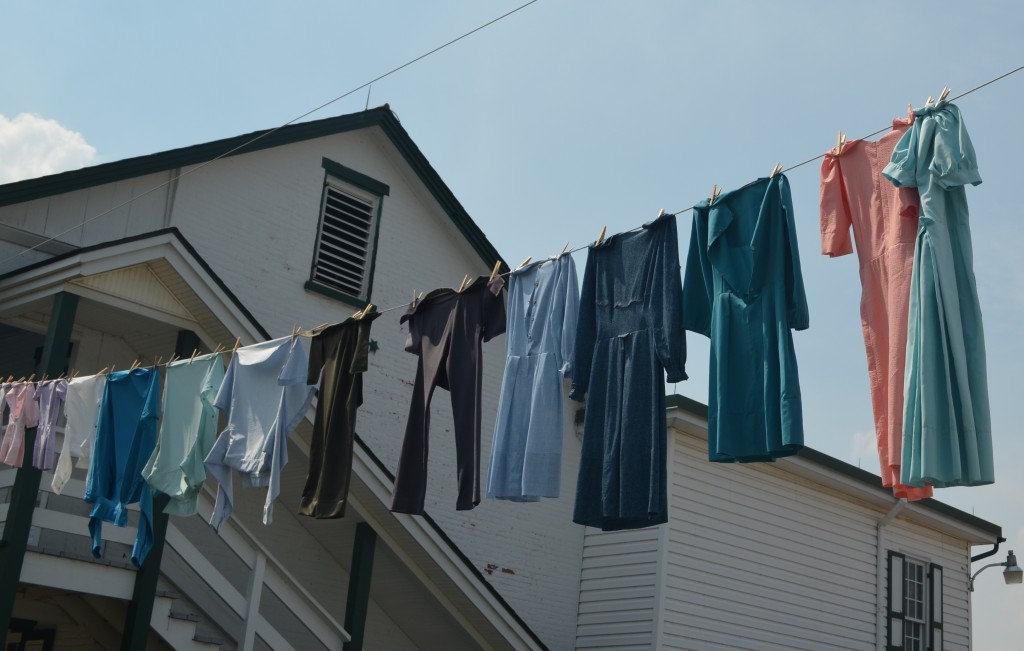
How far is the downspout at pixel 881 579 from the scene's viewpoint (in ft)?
59.2

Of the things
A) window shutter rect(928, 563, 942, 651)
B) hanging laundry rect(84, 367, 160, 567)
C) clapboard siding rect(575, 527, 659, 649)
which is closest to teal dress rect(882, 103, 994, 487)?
hanging laundry rect(84, 367, 160, 567)

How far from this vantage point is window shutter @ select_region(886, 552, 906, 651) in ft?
60.0

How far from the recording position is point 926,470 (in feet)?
19.9

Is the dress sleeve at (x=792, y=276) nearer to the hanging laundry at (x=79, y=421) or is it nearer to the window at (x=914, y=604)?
the hanging laundry at (x=79, y=421)

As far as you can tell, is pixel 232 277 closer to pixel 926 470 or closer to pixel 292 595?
pixel 292 595

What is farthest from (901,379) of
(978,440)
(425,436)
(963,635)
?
(963,635)

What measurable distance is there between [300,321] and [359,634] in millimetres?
4528

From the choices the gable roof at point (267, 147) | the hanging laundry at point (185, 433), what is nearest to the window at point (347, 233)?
the gable roof at point (267, 147)

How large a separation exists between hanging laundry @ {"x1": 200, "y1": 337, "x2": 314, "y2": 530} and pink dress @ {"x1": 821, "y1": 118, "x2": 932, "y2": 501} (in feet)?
16.1

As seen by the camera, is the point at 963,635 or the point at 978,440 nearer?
the point at 978,440

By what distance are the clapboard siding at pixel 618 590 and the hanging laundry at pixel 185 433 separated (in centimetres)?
707

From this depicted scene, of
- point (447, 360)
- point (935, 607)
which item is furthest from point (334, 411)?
point (935, 607)

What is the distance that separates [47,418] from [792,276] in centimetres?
742

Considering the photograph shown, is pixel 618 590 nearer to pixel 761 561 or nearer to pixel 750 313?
pixel 761 561
